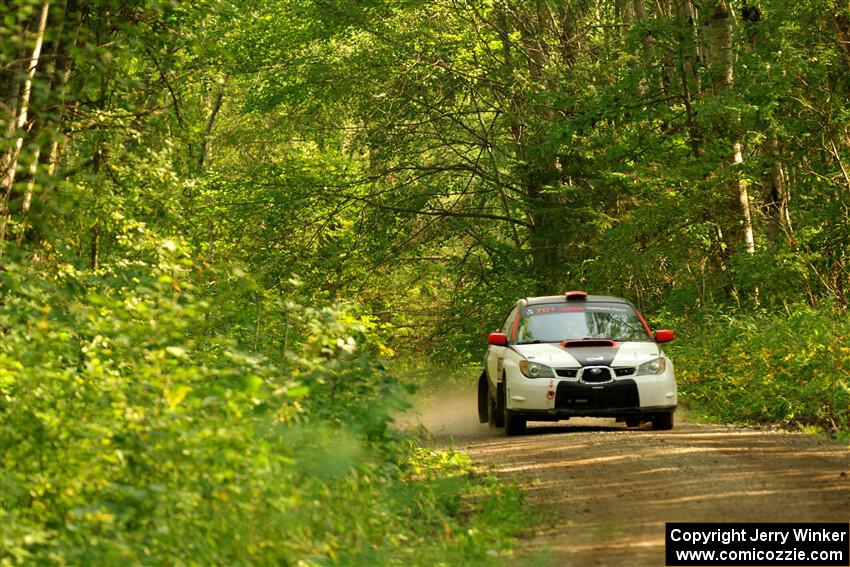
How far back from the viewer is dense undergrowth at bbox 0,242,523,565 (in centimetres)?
760

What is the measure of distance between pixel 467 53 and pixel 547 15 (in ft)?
7.01

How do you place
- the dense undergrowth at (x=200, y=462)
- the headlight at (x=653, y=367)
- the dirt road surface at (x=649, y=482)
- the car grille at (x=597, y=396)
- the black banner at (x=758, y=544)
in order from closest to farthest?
the dense undergrowth at (x=200, y=462)
the black banner at (x=758, y=544)
the dirt road surface at (x=649, y=482)
the car grille at (x=597, y=396)
the headlight at (x=653, y=367)

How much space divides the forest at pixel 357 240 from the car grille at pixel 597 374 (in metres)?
2.42

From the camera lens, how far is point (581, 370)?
621 inches

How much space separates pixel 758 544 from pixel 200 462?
359 cm

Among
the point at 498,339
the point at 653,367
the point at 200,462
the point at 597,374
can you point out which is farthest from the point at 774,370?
the point at 200,462

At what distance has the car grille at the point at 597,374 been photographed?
1577cm

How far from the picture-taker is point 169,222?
1692 centimetres

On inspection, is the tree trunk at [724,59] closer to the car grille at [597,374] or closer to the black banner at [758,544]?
the car grille at [597,374]

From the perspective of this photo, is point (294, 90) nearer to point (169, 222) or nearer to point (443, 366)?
point (443, 366)

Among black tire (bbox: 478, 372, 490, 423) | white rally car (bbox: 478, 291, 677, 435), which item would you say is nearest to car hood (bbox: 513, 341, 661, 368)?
white rally car (bbox: 478, 291, 677, 435)

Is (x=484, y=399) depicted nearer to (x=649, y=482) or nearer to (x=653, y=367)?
(x=653, y=367)

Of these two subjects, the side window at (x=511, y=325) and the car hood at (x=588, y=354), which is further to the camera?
the side window at (x=511, y=325)

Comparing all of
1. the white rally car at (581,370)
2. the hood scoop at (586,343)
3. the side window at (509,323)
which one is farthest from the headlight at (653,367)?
the side window at (509,323)
